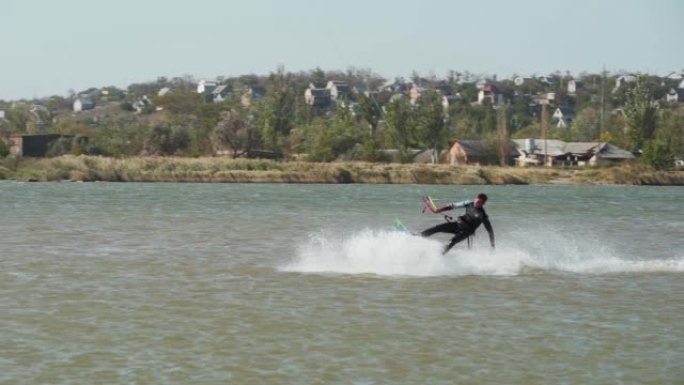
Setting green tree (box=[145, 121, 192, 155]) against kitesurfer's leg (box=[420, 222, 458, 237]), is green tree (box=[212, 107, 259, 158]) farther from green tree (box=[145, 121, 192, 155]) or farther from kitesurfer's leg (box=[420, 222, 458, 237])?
kitesurfer's leg (box=[420, 222, 458, 237])

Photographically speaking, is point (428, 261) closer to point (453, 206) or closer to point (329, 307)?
point (453, 206)

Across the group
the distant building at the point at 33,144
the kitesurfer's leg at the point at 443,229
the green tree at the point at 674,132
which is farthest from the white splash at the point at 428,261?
the green tree at the point at 674,132

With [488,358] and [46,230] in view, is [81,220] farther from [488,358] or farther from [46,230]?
[488,358]

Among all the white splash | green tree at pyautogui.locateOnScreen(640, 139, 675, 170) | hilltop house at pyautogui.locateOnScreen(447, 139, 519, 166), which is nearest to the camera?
the white splash

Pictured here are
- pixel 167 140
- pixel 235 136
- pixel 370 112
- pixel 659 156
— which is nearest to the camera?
pixel 659 156

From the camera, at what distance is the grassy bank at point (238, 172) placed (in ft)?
336

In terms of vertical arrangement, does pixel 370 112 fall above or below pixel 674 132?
above

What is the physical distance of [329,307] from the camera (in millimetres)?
23297

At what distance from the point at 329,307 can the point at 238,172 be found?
82361 millimetres

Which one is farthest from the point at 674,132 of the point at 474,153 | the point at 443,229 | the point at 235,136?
the point at 443,229

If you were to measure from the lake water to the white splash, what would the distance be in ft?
0.19

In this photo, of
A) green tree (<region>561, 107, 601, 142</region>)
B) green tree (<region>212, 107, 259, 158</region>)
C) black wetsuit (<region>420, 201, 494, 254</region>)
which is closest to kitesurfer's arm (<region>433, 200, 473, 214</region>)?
black wetsuit (<region>420, 201, 494, 254</region>)

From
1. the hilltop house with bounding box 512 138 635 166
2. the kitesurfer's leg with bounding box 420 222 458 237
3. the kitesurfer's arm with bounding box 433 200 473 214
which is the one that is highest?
the kitesurfer's arm with bounding box 433 200 473 214

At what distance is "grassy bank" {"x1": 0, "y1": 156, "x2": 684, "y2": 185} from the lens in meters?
102
